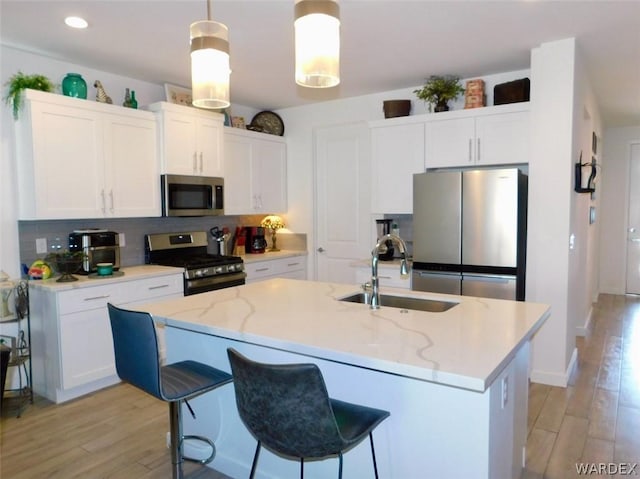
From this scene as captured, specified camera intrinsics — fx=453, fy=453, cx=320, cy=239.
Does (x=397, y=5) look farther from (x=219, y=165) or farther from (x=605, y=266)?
(x=605, y=266)

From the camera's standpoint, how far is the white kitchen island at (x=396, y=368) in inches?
61.9

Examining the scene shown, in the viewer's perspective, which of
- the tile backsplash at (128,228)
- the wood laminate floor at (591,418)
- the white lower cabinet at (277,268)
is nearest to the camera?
the wood laminate floor at (591,418)

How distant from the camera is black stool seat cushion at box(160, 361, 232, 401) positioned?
1.88 meters

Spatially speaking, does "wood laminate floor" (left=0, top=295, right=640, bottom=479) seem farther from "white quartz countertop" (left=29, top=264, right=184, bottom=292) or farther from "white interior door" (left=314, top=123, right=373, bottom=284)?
"white interior door" (left=314, top=123, right=373, bottom=284)

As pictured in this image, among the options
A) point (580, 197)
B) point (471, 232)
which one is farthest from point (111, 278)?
point (580, 197)

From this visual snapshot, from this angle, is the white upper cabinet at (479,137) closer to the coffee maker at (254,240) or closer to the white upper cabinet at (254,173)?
the white upper cabinet at (254,173)

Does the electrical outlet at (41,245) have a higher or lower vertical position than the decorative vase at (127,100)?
lower

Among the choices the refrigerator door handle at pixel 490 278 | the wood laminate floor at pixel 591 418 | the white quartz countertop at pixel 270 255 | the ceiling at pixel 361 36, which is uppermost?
the ceiling at pixel 361 36

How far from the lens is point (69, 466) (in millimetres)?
2480

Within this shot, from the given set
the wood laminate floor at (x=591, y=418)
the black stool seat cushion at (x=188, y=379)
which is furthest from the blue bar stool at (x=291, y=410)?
the wood laminate floor at (x=591, y=418)

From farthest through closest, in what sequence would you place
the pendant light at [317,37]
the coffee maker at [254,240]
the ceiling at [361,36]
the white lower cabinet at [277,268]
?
the coffee maker at [254,240] → the white lower cabinet at [277,268] → the ceiling at [361,36] → the pendant light at [317,37]

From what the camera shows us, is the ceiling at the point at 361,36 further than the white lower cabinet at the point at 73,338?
No

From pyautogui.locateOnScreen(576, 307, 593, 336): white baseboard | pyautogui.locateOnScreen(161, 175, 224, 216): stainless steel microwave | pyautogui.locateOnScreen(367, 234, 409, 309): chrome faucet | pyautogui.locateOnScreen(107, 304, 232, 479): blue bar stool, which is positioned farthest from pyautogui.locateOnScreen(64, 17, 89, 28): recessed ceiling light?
pyautogui.locateOnScreen(576, 307, 593, 336): white baseboard

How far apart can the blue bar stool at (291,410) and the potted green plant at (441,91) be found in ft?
10.8
